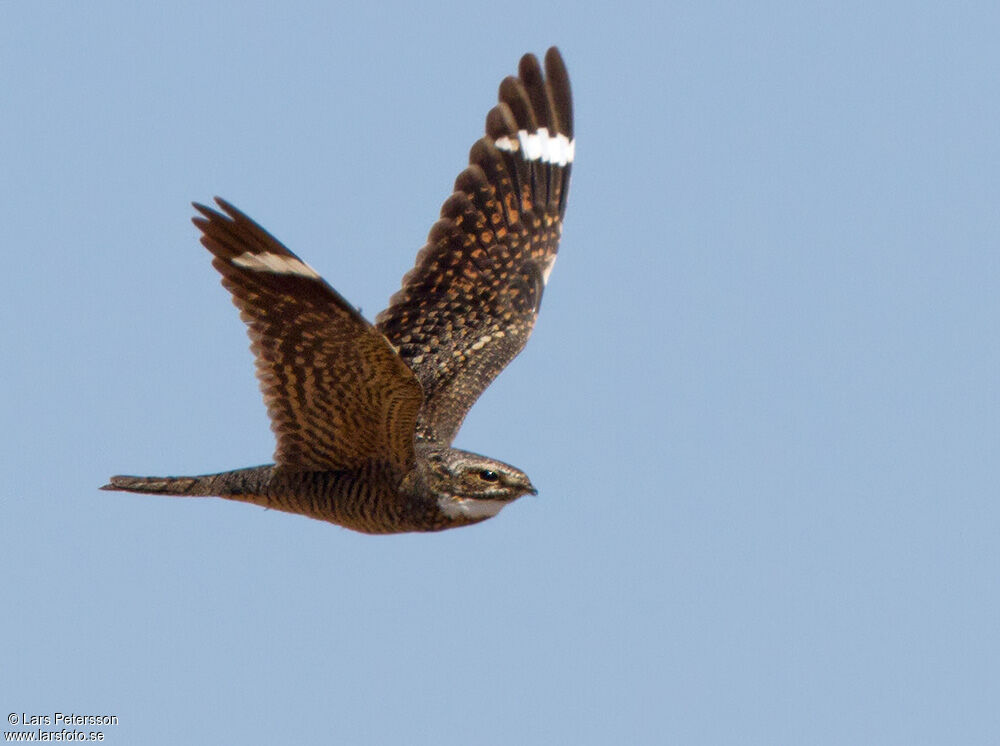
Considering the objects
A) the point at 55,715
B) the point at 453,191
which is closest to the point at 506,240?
the point at 453,191

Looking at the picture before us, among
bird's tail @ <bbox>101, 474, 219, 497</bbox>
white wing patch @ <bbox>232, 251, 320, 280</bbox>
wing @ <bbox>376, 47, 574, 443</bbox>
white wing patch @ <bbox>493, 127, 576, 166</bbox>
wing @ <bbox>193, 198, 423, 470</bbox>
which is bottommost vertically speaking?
bird's tail @ <bbox>101, 474, 219, 497</bbox>

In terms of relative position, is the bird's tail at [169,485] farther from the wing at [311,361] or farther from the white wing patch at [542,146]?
the white wing patch at [542,146]

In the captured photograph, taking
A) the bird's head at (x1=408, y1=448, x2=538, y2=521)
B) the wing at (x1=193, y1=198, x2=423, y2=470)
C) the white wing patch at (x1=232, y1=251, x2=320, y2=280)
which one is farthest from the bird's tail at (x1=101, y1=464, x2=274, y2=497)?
the white wing patch at (x1=232, y1=251, x2=320, y2=280)

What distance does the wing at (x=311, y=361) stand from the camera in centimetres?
712

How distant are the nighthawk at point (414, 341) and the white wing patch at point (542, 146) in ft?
0.03

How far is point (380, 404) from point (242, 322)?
0.73m

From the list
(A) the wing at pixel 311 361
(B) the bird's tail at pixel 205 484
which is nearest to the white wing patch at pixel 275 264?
(A) the wing at pixel 311 361

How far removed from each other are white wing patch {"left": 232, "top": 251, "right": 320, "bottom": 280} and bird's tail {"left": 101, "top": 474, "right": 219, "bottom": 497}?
5.28ft

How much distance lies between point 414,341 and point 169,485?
65.5 inches

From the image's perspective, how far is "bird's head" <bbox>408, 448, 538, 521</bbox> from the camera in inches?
320

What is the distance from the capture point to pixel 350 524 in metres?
8.34

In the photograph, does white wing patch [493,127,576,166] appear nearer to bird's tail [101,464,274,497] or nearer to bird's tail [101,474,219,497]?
bird's tail [101,464,274,497]

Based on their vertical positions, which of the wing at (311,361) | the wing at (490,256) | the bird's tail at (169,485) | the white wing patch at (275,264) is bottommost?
the bird's tail at (169,485)

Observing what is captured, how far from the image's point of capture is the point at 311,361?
7.55 m
